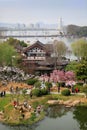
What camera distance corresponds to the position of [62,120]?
24484 millimetres

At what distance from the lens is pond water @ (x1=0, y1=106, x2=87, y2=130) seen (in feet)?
73.6

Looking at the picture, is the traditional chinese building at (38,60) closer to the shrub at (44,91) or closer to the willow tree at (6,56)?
the willow tree at (6,56)

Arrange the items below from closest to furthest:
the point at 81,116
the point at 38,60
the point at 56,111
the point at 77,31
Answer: the point at 81,116 → the point at 56,111 → the point at 38,60 → the point at 77,31

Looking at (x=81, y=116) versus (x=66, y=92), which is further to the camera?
(x=66, y=92)

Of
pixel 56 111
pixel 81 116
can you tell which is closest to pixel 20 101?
pixel 56 111

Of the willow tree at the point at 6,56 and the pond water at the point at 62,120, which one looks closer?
the pond water at the point at 62,120

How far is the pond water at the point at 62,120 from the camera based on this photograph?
73.6 ft

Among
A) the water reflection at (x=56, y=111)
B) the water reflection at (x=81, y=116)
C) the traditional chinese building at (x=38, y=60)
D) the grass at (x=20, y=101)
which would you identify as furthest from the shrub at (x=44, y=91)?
the traditional chinese building at (x=38, y=60)

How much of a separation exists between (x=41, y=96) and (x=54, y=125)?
6966 millimetres

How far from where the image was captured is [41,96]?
29891 millimetres

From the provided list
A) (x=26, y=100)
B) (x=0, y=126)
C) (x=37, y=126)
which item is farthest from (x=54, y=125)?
(x=26, y=100)

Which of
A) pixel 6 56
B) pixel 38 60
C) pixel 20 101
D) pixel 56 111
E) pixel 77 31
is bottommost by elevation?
pixel 56 111

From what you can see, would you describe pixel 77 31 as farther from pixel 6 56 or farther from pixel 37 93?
pixel 37 93

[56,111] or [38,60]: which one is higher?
[38,60]
